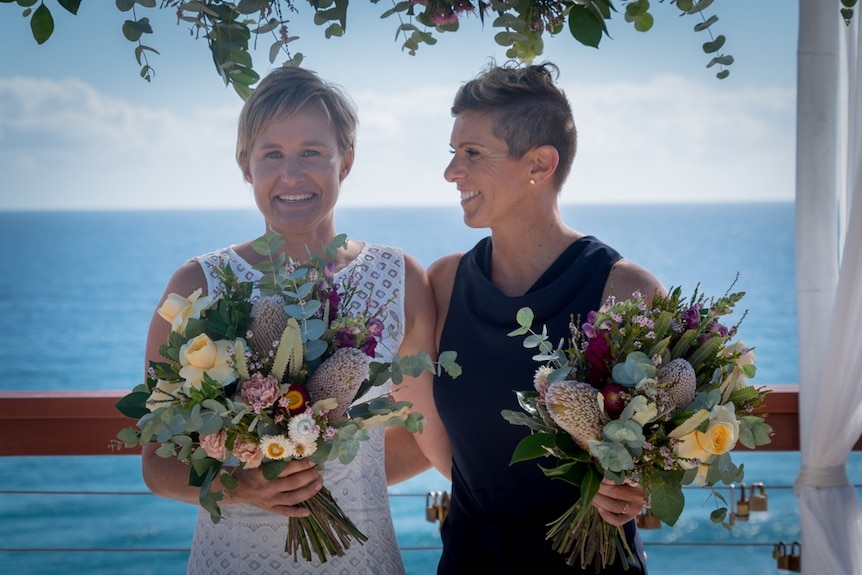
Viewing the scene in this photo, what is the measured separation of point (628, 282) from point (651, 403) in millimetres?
579

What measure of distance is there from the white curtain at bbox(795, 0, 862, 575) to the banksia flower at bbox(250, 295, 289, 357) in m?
1.58

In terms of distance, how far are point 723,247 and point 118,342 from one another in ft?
82.5

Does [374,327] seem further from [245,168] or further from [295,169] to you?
[245,168]

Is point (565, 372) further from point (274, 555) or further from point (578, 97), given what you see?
point (578, 97)

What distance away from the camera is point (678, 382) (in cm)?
178

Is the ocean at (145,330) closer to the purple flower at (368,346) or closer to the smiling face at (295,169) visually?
the purple flower at (368,346)

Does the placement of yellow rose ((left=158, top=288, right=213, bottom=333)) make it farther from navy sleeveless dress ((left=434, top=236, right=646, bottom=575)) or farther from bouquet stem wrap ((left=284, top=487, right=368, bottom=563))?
navy sleeveless dress ((left=434, top=236, right=646, bottom=575))

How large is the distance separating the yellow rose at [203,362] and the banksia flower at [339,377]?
157 millimetres

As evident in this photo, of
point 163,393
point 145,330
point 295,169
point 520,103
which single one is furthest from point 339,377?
point 145,330

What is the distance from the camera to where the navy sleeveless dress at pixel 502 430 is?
2266 mm

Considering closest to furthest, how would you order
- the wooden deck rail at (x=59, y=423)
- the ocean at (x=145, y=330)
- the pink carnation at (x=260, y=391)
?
the pink carnation at (x=260, y=391)
the wooden deck rail at (x=59, y=423)
the ocean at (x=145, y=330)

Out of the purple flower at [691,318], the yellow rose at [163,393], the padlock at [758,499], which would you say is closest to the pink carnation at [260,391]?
the yellow rose at [163,393]

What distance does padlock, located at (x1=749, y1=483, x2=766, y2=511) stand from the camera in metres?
2.90

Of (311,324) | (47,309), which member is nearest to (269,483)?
(311,324)
